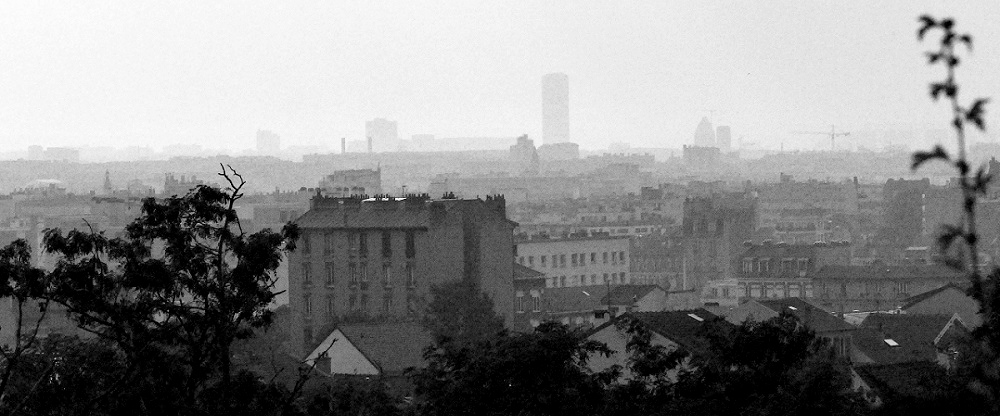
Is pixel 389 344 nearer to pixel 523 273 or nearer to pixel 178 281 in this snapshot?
pixel 523 273

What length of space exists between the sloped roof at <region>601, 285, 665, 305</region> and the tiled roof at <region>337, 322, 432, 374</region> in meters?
14.4

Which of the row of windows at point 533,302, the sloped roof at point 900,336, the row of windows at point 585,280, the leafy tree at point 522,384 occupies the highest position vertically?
the leafy tree at point 522,384

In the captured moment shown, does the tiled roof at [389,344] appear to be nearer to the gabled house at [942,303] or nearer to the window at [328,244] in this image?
the window at [328,244]

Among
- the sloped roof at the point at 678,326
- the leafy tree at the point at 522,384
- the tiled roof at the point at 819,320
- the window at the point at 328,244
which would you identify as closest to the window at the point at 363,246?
the window at the point at 328,244

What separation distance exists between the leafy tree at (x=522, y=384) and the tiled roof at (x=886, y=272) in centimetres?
3951

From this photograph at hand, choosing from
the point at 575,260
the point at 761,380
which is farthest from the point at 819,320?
the point at 575,260

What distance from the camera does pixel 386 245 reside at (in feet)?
156

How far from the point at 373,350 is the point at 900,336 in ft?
27.5

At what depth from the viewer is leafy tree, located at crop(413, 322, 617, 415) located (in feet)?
61.9

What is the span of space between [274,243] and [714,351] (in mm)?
5833

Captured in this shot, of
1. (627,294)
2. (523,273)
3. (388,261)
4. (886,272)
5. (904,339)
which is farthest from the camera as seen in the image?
(886,272)

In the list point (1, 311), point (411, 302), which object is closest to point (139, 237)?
point (411, 302)

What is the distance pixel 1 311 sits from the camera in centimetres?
5322

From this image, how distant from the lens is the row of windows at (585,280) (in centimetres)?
7281
